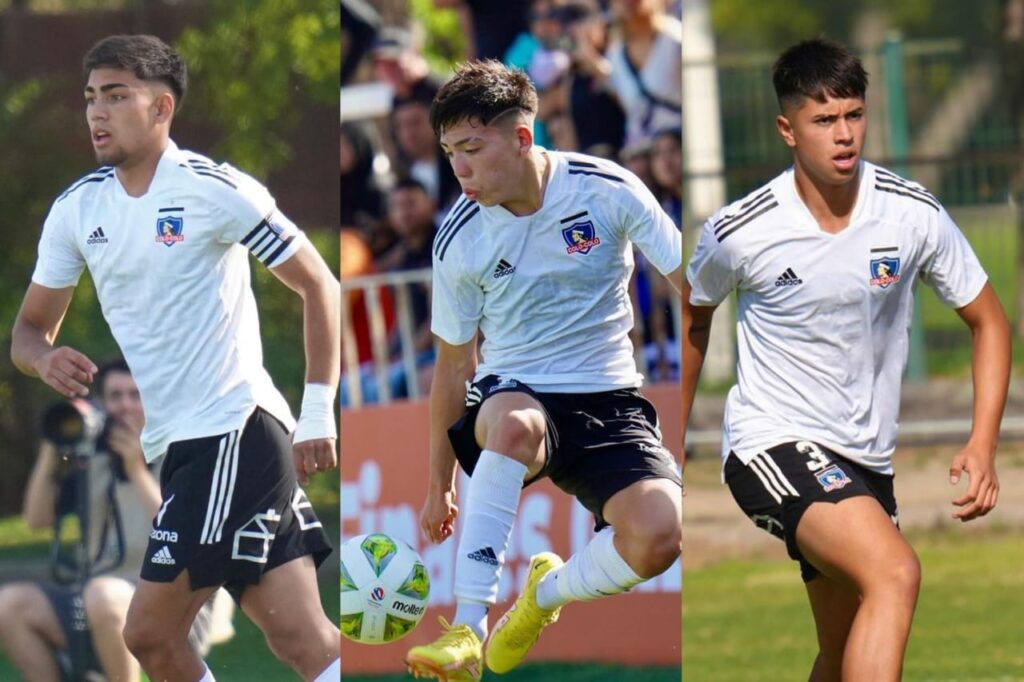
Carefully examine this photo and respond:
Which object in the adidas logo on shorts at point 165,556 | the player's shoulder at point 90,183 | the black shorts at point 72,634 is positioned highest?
the player's shoulder at point 90,183

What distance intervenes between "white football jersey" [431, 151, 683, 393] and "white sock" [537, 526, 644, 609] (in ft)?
1.65

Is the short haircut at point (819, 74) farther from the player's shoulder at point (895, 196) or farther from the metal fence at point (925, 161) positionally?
the metal fence at point (925, 161)

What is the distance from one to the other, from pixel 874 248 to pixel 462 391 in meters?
1.38

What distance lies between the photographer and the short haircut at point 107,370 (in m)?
6.72

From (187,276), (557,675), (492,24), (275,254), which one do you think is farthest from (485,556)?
(492,24)

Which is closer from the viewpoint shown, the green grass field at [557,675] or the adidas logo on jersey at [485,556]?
the adidas logo on jersey at [485,556]

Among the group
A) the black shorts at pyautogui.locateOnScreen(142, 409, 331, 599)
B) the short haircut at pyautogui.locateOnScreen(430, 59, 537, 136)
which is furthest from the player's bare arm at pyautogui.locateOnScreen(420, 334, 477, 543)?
the short haircut at pyautogui.locateOnScreen(430, 59, 537, 136)

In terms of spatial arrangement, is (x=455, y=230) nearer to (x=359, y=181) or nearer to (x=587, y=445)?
(x=587, y=445)

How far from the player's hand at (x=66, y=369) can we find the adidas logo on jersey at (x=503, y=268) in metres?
1.51

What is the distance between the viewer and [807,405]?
6.05 meters

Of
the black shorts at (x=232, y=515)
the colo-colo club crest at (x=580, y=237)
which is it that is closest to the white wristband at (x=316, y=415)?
the black shorts at (x=232, y=515)

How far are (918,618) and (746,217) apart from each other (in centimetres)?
420

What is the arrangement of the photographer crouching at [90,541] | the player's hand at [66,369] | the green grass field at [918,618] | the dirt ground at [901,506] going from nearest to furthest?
1. the player's hand at [66,369]
2. the photographer crouching at [90,541]
3. the green grass field at [918,618]
4. the dirt ground at [901,506]

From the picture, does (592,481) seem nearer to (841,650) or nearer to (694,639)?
(841,650)
